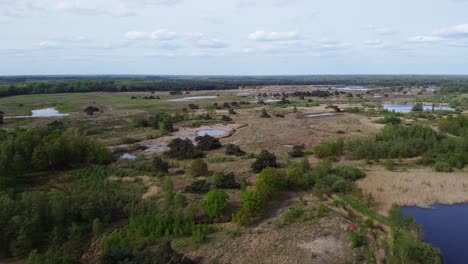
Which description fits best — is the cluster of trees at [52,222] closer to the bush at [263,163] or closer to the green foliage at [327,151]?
the bush at [263,163]

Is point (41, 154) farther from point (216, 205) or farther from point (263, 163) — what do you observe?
point (263, 163)

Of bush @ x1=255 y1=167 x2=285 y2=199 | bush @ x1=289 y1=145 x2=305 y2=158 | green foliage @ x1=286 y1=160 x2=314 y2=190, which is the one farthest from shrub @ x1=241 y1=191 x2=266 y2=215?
bush @ x1=289 y1=145 x2=305 y2=158

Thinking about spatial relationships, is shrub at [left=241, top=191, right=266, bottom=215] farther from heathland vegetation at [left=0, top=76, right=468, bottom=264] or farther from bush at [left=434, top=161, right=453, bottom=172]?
bush at [left=434, top=161, right=453, bottom=172]

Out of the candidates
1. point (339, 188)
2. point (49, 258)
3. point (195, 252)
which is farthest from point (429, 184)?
→ point (49, 258)

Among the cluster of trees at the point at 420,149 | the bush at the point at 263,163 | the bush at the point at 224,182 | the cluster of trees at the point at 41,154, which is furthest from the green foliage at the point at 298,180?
the cluster of trees at the point at 41,154

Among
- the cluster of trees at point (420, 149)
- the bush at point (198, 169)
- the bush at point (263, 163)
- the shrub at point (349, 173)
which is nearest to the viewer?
the shrub at point (349, 173)

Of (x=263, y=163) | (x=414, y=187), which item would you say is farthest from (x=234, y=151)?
(x=414, y=187)
